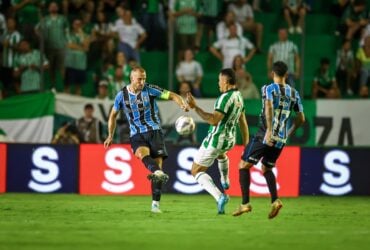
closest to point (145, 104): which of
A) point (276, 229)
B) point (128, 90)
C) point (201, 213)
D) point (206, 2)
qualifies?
point (128, 90)

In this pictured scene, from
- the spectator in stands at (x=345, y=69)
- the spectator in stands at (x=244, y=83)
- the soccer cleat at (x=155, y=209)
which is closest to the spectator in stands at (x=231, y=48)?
the spectator in stands at (x=244, y=83)

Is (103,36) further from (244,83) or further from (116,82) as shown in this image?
(244,83)

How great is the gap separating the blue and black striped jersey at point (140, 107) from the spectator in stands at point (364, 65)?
7.61 metres

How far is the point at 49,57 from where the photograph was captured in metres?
19.7

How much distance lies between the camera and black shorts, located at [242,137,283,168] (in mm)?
12547

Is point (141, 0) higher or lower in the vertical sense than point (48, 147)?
higher

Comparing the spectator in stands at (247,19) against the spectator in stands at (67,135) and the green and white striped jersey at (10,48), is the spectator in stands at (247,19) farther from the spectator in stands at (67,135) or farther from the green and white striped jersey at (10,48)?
the green and white striped jersey at (10,48)

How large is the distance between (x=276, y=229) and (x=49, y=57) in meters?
9.61

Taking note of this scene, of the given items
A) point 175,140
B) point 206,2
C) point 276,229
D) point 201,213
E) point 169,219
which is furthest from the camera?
point 206,2

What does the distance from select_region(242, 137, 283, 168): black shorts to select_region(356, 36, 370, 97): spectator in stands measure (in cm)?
794

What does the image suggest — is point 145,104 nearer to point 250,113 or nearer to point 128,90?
point 128,90

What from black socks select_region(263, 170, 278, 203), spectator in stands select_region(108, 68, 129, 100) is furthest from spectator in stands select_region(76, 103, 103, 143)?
black socks select_region(263, 170, 278, 203)

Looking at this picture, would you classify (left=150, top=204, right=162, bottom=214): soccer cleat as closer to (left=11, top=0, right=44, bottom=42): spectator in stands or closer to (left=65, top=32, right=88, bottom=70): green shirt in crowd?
(left=65, top=32, right=88, bottom=70): green shirt in crowd

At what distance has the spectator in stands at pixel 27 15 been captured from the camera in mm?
19703
